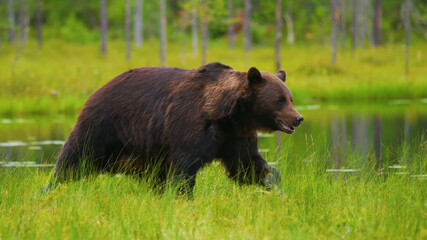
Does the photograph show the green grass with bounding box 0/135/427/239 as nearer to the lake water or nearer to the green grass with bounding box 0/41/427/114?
the lake water

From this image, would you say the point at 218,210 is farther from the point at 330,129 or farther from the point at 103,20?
the point at 103,20

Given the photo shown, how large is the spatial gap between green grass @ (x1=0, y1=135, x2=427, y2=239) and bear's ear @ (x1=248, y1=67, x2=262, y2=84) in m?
1.02

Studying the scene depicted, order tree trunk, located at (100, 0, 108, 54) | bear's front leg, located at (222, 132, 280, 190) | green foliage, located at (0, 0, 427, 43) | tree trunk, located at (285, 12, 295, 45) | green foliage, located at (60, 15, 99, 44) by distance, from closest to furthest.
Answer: bear's front leg, located at (222, 132, 280, 190) < tree trunk, located at (100, 0, 108, 54) < green foliage, located at (60, 15, 99, 44) < green foliage, located at (0, 0, 427, 43) < tree trunk, located at (285, 12, 295, 45)

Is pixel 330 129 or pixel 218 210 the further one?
pixel 330 129

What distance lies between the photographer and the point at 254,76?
219 inches

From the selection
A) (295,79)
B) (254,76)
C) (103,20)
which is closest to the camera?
(254,76)

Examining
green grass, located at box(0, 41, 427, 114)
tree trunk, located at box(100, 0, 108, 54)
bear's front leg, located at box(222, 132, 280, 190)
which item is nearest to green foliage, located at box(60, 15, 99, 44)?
tree trunk, located at box(100, 0, 108, 54)

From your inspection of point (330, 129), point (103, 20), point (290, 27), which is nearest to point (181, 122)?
point (330, 129)

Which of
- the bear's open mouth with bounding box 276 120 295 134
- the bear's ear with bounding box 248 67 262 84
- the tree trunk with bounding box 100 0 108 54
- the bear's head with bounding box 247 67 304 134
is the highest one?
the bear's ear with bounding box 248 67 262 84

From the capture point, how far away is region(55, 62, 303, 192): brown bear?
18.5ft

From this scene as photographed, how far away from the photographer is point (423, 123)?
48.7 feet

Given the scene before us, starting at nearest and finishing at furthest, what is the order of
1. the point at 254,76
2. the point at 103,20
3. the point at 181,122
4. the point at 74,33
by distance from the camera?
1. the point at 254,76
2. the point at 181,122
3. the point at 103,20
4. the point at 74,33

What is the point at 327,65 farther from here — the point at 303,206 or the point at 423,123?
the point at 303,206

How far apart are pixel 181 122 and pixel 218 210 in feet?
3.02
